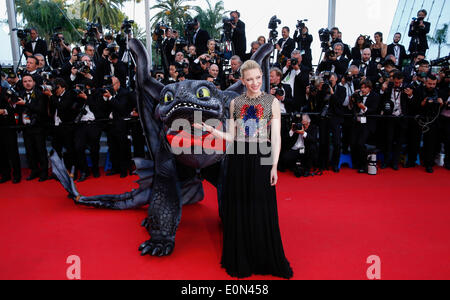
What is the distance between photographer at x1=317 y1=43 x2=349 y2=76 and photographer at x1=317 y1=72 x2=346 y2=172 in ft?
2.96

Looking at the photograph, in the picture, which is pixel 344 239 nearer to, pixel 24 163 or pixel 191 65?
pixel 191 65

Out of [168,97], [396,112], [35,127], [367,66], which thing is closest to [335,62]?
[367,66]

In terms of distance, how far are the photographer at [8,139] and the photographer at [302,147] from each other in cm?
386

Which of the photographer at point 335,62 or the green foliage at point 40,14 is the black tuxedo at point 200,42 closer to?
the photographer at point 335,62

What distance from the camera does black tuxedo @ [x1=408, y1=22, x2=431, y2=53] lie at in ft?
20.9

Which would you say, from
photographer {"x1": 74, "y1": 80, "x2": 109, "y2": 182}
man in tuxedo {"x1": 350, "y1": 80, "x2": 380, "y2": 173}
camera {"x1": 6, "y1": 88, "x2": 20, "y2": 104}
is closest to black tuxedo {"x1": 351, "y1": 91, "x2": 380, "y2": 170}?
man in tuxedo {"x1": 350, "y1": 80, "x2": 380, "y2": 173}

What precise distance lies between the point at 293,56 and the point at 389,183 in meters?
2.45

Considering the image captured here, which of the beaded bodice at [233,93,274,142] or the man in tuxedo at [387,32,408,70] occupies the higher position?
the man in tuxedo at [387,32,408,70]

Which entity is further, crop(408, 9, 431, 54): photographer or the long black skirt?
crop(408, 9, 431, 54): photographer

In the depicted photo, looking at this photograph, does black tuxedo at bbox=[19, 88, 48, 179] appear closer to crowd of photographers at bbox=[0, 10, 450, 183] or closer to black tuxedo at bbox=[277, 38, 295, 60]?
crowd of photographers at bbox=[0, 10, 450, 183]

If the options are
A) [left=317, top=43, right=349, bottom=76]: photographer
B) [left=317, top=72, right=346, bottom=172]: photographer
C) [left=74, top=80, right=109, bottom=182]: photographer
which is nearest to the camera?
[left=74, top=80, right=109, bottom=182]: photographer

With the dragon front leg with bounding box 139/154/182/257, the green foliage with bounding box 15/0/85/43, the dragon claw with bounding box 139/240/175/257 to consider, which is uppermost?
the green foliage with bounding box 15/0/85/43

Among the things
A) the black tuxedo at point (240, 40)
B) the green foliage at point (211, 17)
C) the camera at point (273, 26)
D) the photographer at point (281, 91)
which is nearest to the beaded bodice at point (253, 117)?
the photographer at point (281, 91)

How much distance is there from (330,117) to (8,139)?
4.72m
